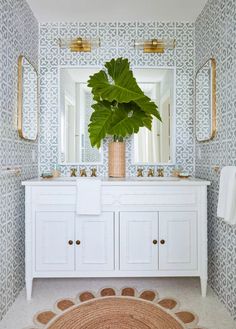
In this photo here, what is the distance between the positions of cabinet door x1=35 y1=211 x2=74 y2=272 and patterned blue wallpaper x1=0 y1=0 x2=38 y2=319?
0.21 metres

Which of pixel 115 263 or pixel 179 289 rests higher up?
pixel 115 263

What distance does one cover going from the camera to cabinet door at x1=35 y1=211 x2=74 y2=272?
2350mm

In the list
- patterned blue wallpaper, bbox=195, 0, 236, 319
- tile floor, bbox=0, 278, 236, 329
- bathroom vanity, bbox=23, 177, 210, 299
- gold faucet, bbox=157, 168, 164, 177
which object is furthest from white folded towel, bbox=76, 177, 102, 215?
patterned blue wallpaper, bbox=195, 0, 236, 319

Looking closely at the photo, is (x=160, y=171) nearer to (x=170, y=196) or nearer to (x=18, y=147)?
(x=170, y=196)

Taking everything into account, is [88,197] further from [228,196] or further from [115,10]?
[115,10]

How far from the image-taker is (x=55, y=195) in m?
2.35

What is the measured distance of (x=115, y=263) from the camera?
2.37 meters

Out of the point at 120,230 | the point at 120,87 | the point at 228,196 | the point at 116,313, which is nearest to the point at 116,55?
the point at 120,87

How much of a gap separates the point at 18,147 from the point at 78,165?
71 centimetres

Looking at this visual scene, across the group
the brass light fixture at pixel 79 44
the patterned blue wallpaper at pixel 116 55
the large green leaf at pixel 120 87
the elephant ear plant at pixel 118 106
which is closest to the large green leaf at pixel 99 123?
the elephant ear plant at pixel 118 106

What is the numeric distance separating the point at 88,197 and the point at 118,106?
2.93ft

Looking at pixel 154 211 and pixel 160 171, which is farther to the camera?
pixel 160 171

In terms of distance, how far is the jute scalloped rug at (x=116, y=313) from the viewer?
194cm

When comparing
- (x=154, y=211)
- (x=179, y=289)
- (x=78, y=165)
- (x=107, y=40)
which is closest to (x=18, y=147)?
(x=78, y=165)
